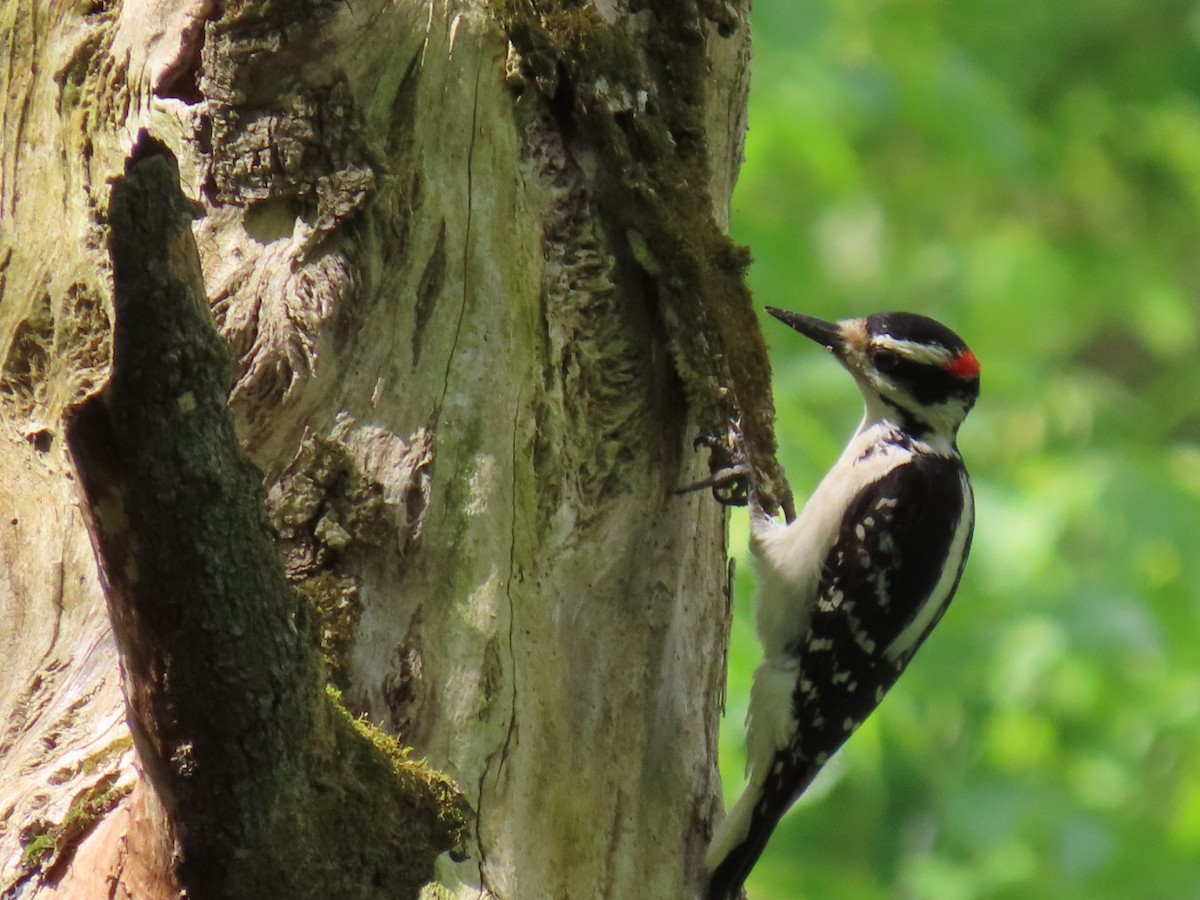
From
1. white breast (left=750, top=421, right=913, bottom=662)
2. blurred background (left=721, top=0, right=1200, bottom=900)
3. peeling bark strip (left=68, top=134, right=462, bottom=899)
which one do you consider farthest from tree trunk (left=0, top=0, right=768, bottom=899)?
blurred background (left=721, top=0, right=1200, bottom=900)

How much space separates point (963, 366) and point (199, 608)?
2.99 m

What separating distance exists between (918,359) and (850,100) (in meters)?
2.36

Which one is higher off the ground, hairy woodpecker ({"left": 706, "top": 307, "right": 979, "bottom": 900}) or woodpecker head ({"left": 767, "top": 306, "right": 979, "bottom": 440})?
woodpecker head ({"left": 767, "top": 306, "right": 979, "bottom": 440})

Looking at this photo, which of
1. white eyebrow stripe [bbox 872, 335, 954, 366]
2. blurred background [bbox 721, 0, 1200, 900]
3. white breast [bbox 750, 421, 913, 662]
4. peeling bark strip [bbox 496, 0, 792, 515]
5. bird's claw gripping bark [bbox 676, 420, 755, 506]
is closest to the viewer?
peeling bark strip [bbox 496, 0, 792, 515]

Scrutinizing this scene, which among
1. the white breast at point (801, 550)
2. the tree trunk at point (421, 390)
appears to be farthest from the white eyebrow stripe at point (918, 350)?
the tree trunk at point (421, 390)

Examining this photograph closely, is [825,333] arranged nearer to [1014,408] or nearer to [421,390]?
[421,390]

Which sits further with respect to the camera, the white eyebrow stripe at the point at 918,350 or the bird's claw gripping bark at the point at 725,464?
the white eyebrow stripe at the point at 918,350

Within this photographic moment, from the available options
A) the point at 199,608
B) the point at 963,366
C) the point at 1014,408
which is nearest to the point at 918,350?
the point at 963,366

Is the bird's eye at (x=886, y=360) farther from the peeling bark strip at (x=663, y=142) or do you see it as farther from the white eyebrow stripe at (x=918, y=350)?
the peeling bark strip at (x=663, y=142)

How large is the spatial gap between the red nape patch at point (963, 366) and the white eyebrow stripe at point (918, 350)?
0.09 feet

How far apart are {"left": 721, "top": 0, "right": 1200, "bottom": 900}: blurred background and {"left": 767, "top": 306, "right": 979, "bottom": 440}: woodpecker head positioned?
25.2 inches

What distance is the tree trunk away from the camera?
2562 mm

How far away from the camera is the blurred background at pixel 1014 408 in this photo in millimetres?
5672

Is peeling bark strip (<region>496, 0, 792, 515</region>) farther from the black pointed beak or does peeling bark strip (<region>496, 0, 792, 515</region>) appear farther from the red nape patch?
the red nape patch
